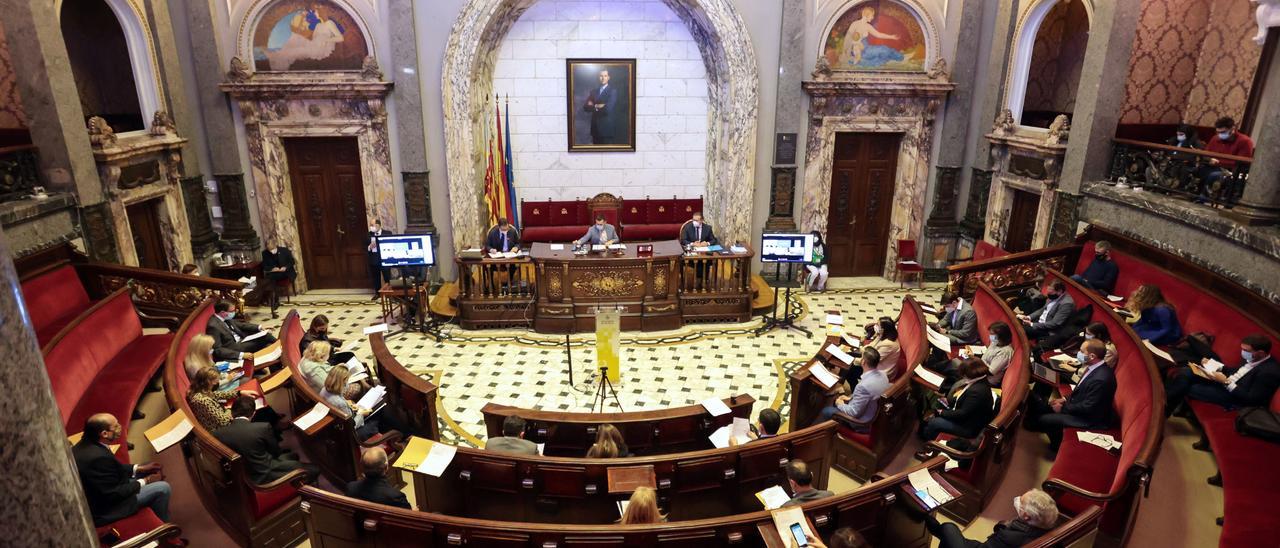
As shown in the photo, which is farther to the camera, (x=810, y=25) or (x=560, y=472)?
(x=810, y=25)

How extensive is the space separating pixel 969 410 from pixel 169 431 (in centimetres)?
648

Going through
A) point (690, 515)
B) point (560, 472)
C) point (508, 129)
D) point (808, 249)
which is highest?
point (508, 129)

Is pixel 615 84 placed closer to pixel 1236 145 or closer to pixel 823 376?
pixel 823 376

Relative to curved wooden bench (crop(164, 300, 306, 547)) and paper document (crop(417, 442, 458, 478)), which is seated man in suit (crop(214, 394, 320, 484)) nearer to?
curved wooden bench (crop(164, 300, 306, 547))

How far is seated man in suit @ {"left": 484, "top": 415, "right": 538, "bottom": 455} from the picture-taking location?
16.6 feet

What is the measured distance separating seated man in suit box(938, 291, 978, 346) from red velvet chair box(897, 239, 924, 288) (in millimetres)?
3487

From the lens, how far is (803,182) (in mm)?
11609

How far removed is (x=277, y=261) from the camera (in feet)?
34.7

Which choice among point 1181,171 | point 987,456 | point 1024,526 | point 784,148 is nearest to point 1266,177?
point 1181,171

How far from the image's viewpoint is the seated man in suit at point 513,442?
5.05m

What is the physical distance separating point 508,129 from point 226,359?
244 inches

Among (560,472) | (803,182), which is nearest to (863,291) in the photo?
(803,182)

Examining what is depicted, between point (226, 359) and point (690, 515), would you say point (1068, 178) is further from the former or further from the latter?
point (226, 359)

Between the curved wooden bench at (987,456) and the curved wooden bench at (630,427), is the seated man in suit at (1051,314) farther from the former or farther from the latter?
the curved wooden bench at (630,427)
